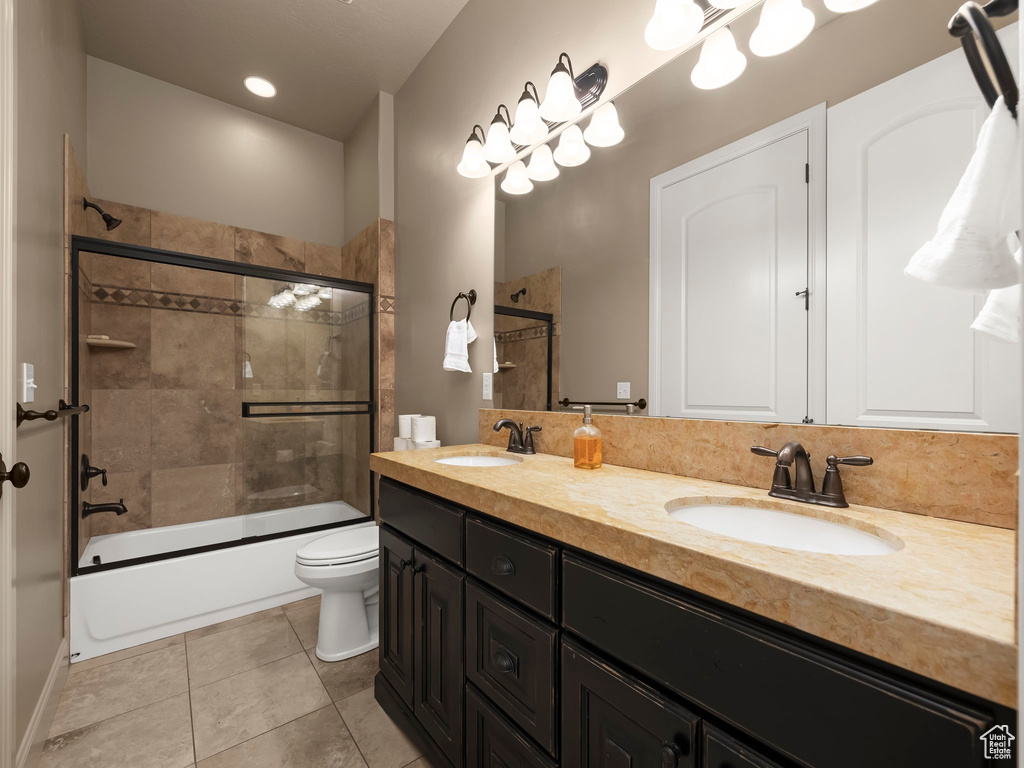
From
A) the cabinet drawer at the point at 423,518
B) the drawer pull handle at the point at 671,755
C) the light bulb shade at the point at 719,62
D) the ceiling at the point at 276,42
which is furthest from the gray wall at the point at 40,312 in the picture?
the light bulb shade at the point at 719,62

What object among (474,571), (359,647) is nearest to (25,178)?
(474,571)

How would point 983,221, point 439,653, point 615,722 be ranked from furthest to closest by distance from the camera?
1. point 439,653
2. point 615,722
3. point 983,221

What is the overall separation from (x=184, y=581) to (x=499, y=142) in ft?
7.99

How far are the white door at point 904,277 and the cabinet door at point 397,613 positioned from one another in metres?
1.23

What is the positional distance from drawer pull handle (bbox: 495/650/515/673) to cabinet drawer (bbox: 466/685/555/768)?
0.12 metres

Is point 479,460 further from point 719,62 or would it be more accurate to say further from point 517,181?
point 719,62

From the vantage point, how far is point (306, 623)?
2.20 meters

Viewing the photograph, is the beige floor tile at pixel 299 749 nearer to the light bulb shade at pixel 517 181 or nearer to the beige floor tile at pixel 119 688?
the beige floor tile at pixel 119 688

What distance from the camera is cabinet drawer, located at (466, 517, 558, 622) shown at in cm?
91

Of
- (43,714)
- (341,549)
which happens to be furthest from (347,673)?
(43,714)

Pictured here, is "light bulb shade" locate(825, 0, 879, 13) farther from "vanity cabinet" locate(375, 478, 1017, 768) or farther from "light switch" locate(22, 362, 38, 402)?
"light switch" locate(22, 362, 38, 402)

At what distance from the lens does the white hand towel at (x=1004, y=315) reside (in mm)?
550

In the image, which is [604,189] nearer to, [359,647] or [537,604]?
[537,604]

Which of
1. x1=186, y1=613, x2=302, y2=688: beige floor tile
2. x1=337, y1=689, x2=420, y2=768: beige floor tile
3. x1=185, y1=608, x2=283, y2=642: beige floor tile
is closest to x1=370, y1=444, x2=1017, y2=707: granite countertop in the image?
x1=337, y1=689, x2=420, y2=768: beige floor tile
